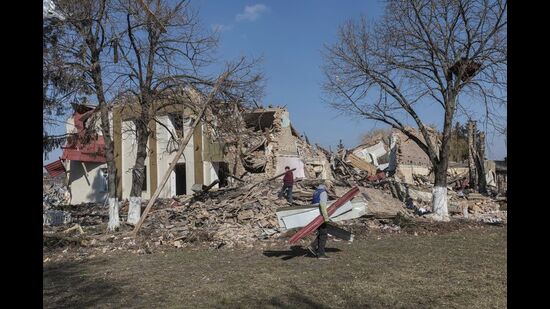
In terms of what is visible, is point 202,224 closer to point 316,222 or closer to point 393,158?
point 316,222

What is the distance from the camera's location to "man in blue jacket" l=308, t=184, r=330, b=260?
402 inches

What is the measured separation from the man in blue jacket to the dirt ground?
22 cm

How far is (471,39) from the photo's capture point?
1744cm

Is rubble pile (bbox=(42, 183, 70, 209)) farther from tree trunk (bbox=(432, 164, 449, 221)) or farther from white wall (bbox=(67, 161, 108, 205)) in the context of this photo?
tree trunk (bbox=(432, 164, 449, 221))

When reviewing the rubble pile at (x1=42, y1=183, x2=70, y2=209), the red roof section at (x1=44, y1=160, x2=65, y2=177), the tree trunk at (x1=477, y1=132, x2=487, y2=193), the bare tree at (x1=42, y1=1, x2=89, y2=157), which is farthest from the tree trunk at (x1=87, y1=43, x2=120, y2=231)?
the red roof section at (x1=44, y1=160, x2=65, y2=177)

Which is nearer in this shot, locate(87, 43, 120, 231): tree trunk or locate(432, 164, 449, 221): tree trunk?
locate(87, 43, 120, 231): tree trunk

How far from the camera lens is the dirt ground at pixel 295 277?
713 cm

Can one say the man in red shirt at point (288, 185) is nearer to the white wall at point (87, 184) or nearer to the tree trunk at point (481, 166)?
the tree trunk at point (481, 166)
